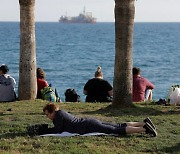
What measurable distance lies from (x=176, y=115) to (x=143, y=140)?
2499 mm

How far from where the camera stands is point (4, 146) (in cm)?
971

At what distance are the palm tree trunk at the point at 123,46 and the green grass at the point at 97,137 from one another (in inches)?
19.4

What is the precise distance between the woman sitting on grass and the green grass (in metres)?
0.14

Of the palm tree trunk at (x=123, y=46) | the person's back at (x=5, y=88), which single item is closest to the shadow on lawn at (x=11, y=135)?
the palm tree trunk at (x=123, y=46)

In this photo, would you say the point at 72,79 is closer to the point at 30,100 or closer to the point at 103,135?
the point at 30,100

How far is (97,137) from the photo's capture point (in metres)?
10.2

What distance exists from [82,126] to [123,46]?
9.99 feet

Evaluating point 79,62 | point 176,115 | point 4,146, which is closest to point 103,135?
point 4,146

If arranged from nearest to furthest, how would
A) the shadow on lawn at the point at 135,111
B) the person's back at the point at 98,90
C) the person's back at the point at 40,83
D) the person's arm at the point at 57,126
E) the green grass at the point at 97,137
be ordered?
the green grass at the point at 97,137 < the person's arm at the point at 57,126 < the shadow on lawn at the point at 135,111 < the person's back at the point at 98,90 < the person's back at the point at 40,83

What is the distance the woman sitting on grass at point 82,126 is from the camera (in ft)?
33.9

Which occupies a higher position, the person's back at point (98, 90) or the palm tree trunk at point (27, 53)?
the palm tree trunk at point (27, 53)

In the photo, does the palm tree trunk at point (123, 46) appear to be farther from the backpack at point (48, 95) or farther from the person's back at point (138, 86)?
the backpack at point (48, 95)

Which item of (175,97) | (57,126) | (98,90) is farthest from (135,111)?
(57,126)

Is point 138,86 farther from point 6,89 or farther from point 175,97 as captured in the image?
point 6,89
